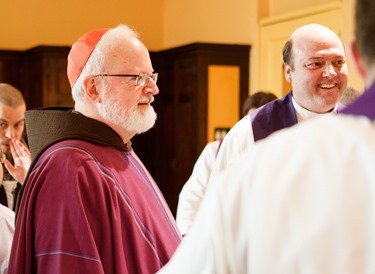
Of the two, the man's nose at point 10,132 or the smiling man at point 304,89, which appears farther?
the man's nose at point 10,132

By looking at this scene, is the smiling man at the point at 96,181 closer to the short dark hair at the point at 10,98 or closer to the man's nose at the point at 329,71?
the man's nose at the point at 329,71

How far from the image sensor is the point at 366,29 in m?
1.22

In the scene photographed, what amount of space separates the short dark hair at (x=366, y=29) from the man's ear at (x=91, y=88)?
187cm

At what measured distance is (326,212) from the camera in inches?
46.3

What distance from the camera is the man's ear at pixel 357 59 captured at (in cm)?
125

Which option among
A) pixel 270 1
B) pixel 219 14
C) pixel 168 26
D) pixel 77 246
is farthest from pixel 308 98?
pixel 168 26

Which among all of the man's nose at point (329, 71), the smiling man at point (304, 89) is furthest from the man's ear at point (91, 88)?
the man's nose at point (329, 71)

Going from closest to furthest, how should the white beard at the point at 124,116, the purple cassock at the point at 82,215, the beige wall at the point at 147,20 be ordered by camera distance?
the purple cassock at the point at 82,215, the white beard at the point at 124,116, the beige wall at the point at 147,20

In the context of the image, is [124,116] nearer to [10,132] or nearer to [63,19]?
[10,132]

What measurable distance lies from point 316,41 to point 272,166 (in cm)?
256

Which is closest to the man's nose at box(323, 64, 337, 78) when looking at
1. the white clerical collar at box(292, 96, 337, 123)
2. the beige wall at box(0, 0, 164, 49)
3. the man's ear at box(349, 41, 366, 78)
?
the white clerical collar at box(292, 96, 337, 123)

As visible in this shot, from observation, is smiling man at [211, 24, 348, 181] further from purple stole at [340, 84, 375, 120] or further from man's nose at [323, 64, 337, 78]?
purple stole at [340, 84, 375, 120]

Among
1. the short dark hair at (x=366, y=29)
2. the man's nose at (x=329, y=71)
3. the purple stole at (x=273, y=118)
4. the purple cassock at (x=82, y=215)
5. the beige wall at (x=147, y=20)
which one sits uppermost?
the beige wall at (x=147, y=20)

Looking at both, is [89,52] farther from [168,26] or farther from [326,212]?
[168,26]
